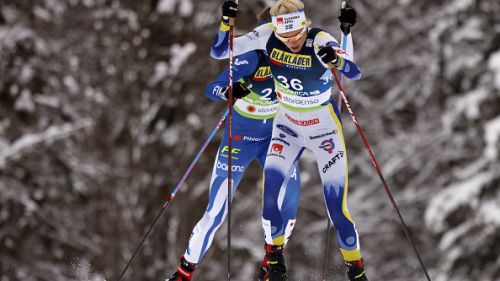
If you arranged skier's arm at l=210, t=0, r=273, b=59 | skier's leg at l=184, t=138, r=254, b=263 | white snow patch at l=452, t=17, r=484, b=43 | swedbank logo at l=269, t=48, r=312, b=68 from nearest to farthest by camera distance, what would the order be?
swedbank logo at l=269, t=48, r=312, b=68 → skier's arm at l=210, t=0, r=273, b=59 → skier's leg at l=184, t=138, r=254, b=263 → white snow patch at l=452, t=17, r=484, b=43

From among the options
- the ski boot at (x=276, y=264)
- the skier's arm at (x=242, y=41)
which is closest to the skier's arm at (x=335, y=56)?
the skier's arm at (x=242, y=41)

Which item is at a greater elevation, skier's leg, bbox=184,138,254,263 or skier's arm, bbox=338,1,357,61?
skier's arm, bbox=338,1,357,61

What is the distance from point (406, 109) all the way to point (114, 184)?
7.59 metres

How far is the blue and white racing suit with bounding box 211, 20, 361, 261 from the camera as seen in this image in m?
7.64

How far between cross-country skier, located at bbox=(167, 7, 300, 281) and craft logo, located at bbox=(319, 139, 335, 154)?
524mm

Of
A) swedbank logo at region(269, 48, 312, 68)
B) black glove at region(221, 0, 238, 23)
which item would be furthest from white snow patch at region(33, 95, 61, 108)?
swedbank logo at region(269, 48, 312, 68)

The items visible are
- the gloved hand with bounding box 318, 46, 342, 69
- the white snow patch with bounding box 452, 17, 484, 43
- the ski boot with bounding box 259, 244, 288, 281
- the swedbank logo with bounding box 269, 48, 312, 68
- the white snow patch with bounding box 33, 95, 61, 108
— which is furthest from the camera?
the white snow patch with bounding box 452, 17, 484, 43

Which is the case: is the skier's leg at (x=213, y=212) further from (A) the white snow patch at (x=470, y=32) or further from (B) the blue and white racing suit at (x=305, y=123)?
(A) the white snow patch at (x=470, y=32)

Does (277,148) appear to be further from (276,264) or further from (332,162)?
(276,264)

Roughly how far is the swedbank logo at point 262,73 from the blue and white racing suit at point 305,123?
1.23 feet

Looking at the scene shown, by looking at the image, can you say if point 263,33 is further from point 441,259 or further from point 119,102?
point 441,259

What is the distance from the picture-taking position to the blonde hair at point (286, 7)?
749cm

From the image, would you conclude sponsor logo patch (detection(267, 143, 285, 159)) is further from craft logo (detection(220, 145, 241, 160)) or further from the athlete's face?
the athlete's face

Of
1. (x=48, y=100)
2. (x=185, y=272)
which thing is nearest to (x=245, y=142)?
(x=185, y=272)
